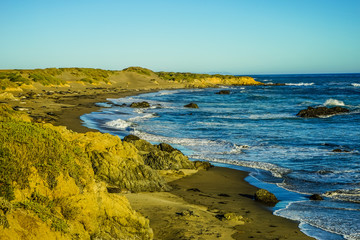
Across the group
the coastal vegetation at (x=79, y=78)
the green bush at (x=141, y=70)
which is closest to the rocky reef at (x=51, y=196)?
the coastal vegetation at (x=79, y=78)

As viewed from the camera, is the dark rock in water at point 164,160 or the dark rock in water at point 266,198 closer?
the dark rock in water at point 266,198

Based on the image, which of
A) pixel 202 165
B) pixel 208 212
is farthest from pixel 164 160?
pixel 208 212

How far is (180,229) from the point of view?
8.16 meters

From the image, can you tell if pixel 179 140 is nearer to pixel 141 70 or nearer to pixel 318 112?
pixel 318 112

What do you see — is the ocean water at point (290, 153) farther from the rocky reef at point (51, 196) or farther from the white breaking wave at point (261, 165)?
the rocky reef at point (51, 196)

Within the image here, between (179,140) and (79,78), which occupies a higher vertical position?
(79,78)

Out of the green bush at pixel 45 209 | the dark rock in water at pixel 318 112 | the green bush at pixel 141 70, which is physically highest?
the green bush at pixel 141 70

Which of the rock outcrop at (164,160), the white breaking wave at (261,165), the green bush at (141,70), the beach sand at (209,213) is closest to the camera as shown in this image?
the beach sand at (209,213)

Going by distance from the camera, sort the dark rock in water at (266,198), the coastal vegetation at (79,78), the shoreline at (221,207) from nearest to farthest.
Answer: the shoreline at (221,207) < the dark rock in water at (266,198) < the coastal vegetation at (79,78)

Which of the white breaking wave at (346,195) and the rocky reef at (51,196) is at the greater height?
the rocky reef at (51,196)

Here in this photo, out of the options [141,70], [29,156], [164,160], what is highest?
[141,70]

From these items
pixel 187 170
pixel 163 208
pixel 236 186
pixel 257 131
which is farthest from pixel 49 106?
pixel 163 208

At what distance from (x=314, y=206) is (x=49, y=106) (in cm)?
2982

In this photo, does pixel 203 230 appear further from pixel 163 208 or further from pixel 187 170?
pixel 187 170
